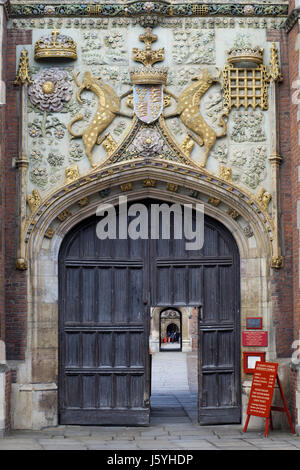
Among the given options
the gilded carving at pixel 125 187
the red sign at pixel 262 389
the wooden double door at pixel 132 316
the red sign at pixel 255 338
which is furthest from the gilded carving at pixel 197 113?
the red sign at pixel 262 389

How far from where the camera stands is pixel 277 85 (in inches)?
515

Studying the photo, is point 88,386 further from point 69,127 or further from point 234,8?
point 234,8

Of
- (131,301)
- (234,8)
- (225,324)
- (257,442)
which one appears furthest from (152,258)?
(234,8)

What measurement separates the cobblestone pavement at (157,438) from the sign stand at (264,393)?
0.33 m

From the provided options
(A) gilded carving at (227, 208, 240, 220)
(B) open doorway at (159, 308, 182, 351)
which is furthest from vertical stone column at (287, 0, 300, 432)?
(B) open doorway at (159, 308, 182, 351)

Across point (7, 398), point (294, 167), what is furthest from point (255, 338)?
point (7, 398)

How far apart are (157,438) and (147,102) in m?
5.21

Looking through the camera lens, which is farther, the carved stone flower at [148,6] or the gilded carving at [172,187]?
the gilded carving at [172,187]

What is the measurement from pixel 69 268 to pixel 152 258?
135 cm

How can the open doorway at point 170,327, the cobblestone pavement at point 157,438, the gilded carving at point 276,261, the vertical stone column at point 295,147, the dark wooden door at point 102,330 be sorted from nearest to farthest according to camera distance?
1. the cobblestone pavement at point 157,438
2. the vertical stone column at point 295,147
3. the gilded carving at point 276,261
4. the dark wooden door at point 102,330
5. the open doorway at point 170,327

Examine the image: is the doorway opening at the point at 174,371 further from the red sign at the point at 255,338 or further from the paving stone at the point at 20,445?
the paving stone at the point at 20,445

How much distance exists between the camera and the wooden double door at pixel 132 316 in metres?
13.1

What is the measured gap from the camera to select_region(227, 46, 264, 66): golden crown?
1298 cm

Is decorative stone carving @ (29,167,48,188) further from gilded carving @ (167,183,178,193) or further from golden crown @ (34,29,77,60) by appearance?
gilded carving @ (167,183,178,193)
